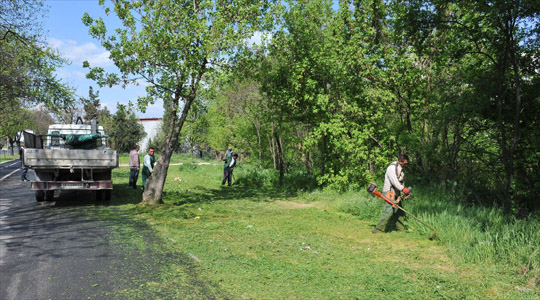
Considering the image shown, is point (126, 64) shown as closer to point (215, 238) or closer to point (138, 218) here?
point (138, 218)

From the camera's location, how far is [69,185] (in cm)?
1149

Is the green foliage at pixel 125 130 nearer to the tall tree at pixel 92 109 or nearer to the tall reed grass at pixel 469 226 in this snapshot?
the tall tree at pixel 92 109

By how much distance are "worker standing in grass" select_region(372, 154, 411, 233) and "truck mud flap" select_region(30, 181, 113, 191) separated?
7.86m

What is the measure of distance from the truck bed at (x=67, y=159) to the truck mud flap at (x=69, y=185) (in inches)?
17.8

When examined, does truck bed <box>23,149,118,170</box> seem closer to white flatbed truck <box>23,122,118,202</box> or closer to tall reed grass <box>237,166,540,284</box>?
white flatbed truck <box>23,122,118,202</box>

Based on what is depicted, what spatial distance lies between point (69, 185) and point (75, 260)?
614cm

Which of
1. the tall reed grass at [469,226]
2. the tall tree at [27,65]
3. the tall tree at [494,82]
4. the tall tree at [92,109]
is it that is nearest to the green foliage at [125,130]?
A: the tall tree at [92,109]

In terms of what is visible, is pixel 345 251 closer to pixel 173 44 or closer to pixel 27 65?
pixel 173 44

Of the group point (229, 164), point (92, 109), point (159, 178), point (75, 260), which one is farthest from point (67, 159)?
point (92, 109)

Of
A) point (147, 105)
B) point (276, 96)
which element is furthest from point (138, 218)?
point (276, 96)

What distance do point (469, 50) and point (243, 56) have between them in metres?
6.45

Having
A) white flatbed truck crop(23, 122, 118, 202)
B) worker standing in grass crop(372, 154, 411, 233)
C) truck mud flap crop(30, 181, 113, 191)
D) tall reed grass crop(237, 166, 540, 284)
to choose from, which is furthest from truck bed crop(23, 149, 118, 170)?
worker standing in grass crop(372, 154, 411, 233)

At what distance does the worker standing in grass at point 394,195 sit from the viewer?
848 centimetres

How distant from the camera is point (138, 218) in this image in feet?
32.3
